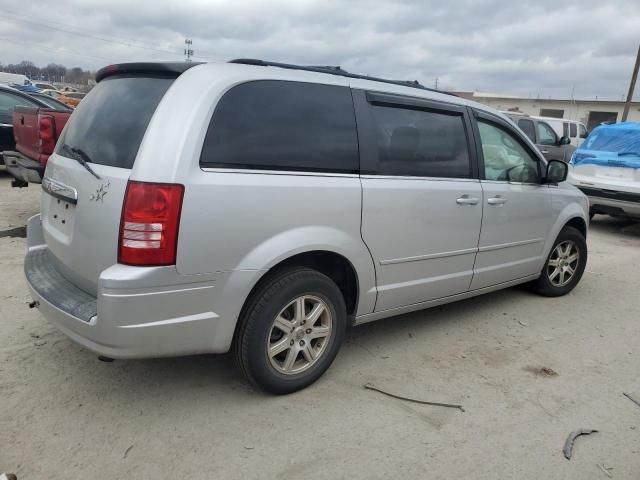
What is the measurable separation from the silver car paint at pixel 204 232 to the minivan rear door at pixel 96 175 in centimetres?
1

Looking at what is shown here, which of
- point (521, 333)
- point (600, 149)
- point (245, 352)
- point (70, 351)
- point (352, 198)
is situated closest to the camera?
point (245, 352)

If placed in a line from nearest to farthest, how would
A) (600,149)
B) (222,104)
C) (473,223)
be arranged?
(222,104)
(473,223)
(600,149)

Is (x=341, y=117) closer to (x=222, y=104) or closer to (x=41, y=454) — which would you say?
(x=222, y=104)

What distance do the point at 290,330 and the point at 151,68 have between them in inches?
64.1

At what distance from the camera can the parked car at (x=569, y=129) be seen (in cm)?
1690

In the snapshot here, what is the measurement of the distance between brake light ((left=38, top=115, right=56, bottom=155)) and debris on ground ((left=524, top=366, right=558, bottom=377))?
5429mm

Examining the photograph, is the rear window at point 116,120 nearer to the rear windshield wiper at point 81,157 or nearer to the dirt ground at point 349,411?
the rear windshield wiper at point 81,157

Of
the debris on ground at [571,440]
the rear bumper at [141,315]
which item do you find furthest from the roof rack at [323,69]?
→ the debris on ground at [571,440]

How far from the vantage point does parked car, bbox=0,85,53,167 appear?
8922mm

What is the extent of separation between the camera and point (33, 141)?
248 inches

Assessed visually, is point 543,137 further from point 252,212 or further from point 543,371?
point 252,212

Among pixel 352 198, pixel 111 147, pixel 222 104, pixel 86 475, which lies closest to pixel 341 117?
pixel 352 198

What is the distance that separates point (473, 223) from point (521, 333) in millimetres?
1062

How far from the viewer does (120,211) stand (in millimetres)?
2422
